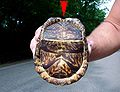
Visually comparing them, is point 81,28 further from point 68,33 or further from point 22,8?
point 22,8

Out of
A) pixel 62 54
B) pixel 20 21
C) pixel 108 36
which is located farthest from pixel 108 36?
pixel 20 21

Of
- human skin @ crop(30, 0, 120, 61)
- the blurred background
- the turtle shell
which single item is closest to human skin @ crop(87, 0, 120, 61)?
human skin @ crop(30, 0, 120, 61)

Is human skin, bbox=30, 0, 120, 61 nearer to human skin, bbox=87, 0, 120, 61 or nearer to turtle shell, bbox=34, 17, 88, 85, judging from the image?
human skin, bbox=87, 0, 120, 61

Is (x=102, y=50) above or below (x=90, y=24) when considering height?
above

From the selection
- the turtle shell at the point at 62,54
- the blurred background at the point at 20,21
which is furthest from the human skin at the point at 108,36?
the blurred background at the point at 20,21

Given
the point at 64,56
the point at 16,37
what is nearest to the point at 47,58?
the point at 64,56
